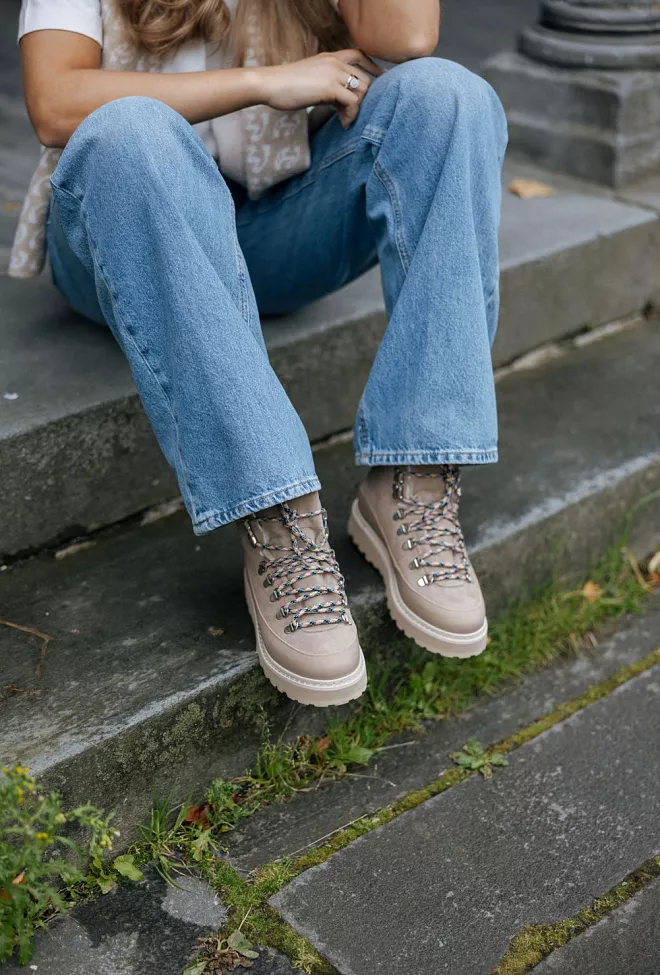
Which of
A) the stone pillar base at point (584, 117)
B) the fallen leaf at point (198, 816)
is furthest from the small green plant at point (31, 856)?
the stone pillar base at point (584, 117)

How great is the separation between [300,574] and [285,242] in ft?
2.36

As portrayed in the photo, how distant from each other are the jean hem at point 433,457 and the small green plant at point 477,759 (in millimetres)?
552

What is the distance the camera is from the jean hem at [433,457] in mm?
1775

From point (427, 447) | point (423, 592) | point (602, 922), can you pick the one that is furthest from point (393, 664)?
point (602, 922)

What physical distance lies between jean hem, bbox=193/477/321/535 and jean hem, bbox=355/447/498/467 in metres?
0.20

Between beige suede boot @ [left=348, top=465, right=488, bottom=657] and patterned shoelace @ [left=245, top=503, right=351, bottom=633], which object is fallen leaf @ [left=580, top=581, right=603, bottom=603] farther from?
patterned shoelace @ [left=245, top=503, right=351, bottom=633]

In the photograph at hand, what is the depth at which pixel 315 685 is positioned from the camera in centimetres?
169

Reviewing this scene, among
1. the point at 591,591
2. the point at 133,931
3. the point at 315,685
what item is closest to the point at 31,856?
the point at 133,931

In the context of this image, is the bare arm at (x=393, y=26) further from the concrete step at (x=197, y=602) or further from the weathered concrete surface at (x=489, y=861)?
the weathered concrete surface at (x=489, y=861)

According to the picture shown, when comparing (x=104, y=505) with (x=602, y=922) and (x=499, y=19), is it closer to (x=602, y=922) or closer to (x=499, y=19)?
(x=602, y=922)

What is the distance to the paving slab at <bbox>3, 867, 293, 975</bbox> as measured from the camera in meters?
1.50

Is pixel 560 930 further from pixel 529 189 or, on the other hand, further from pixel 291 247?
pixel 529 189

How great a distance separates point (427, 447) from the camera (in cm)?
177

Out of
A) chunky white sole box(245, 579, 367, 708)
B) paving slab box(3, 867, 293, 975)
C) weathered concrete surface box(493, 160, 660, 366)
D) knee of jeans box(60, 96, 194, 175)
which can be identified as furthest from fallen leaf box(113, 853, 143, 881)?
weathered concrete surface box(493, 160, 660, 366)
